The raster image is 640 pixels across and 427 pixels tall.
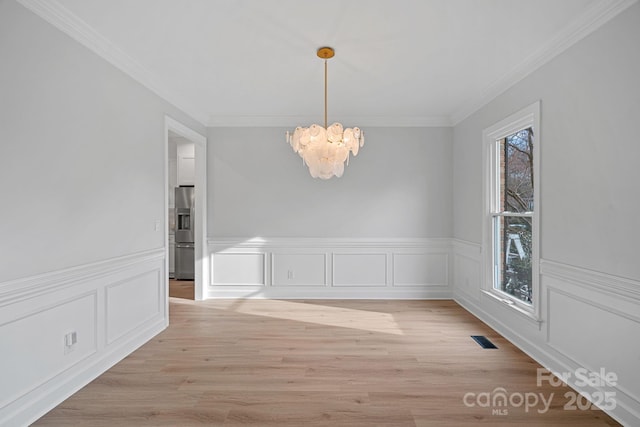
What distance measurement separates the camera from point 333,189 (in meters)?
5.02

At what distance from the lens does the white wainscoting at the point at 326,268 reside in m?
5.02

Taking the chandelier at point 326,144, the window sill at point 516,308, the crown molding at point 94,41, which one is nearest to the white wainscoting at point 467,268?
the window sill at point 516,308

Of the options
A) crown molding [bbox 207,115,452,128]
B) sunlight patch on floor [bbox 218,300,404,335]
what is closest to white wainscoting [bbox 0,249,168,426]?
sunlight patch on floor [bbox 218,300,404,335]

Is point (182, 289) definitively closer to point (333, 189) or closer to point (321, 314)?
point (321, 314)

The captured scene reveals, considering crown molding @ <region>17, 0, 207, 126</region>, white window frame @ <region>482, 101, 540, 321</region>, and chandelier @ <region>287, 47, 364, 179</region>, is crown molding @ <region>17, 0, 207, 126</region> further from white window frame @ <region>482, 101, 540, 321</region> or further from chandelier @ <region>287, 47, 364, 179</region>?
white window frame @ <region>482, 101, 540, 321</region>

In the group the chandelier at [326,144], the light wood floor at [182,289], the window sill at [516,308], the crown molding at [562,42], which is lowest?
the light wood floor at [182,289]

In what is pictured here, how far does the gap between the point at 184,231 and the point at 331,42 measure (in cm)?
508

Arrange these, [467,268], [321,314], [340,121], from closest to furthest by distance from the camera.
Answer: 1. [321,314]
2. [467,268]
3. [340,121]

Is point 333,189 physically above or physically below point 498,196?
above

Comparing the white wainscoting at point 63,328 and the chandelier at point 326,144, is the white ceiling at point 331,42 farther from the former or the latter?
the white wainscoting at point 63,328

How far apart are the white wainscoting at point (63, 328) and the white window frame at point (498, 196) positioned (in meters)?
3.67

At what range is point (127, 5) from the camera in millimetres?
2223

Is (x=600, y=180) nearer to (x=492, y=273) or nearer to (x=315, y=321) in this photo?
(x=492, y=273)

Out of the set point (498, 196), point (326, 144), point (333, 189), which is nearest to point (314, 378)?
point (326, 144)
